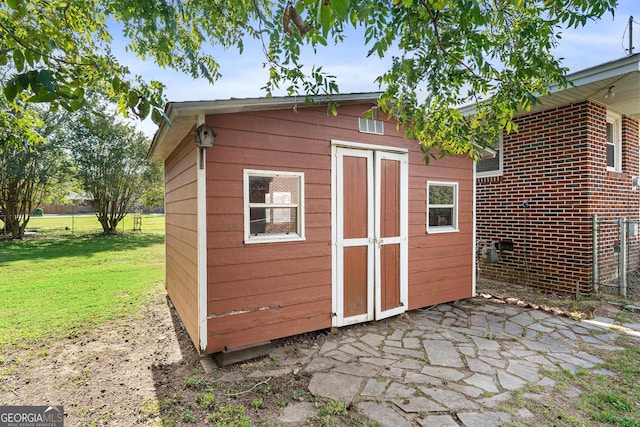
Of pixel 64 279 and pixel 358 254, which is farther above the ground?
pixel 358 254

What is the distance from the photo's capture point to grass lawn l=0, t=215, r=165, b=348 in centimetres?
436

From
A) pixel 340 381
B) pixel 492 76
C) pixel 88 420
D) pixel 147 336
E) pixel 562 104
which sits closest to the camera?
pixel 88 420

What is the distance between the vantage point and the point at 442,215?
203 inches

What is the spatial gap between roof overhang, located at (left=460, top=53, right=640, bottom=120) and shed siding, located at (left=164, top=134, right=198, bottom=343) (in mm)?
4288

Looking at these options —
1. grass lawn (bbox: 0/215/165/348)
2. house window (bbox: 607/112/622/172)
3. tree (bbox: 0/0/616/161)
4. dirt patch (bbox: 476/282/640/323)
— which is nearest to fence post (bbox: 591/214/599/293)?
dirt patch (bbox: 476/282/640/323)

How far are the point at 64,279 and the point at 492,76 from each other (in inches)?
336

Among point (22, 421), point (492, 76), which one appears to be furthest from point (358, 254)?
point (22, 421)

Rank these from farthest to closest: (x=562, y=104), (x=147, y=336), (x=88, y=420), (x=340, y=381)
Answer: (x=562, y=104), (x=147, y=336), (x=340, y=381), (x=88, y=420)

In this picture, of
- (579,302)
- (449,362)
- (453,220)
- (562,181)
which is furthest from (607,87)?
(449,362)

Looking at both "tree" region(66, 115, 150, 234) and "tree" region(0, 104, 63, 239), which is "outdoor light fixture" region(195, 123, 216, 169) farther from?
"tree" region(66, 115, 150, 234)

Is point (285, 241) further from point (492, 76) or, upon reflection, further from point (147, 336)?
point (492, 76)

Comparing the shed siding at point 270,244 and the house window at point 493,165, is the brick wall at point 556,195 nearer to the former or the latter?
the house window at point 493,165

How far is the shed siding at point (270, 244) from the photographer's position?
3.33m

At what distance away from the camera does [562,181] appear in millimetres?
5676
